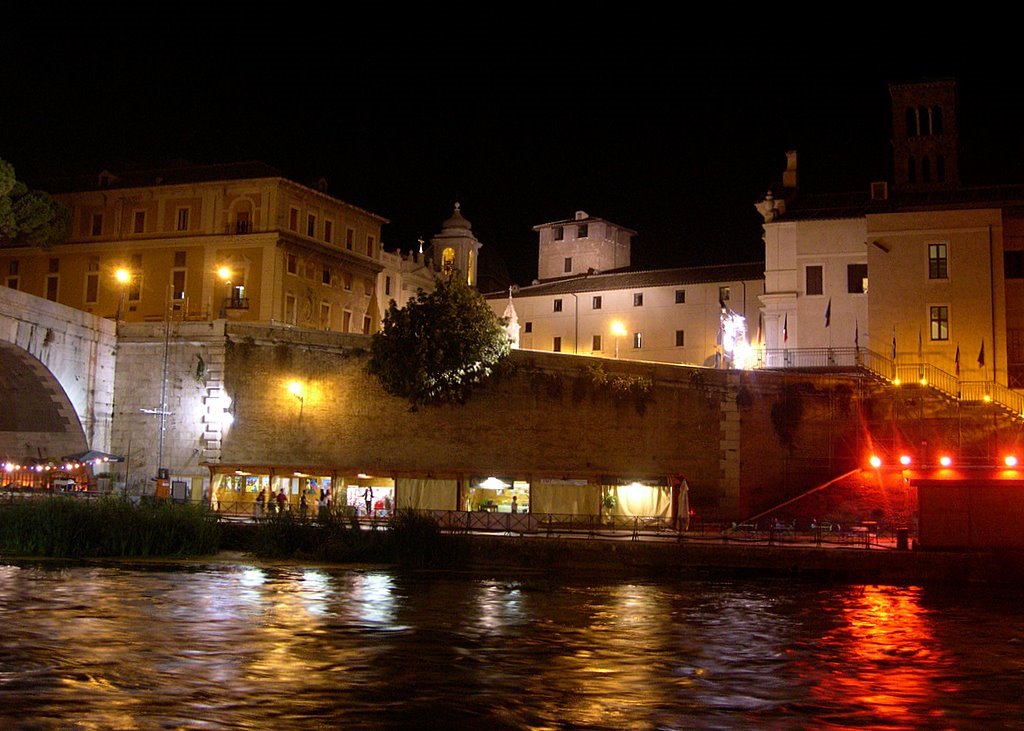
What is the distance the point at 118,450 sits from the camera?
152 ft

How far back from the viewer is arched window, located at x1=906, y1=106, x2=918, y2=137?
55188 mm

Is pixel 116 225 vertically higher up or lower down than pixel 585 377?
higher up

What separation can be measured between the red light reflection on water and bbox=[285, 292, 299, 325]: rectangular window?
125ft

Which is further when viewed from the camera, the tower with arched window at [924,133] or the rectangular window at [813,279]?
the tower with arched window at [924,133]

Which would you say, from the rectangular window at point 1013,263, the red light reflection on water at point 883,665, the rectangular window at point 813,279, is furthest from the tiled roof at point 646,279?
the red light reflection on water at point 883,665

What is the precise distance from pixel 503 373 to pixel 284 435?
8.61 m

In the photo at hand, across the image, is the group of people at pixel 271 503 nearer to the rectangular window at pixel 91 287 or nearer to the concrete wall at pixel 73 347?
the concrete wall at pixel 73 347

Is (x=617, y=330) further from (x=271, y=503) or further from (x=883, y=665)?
(x=883, y=665)

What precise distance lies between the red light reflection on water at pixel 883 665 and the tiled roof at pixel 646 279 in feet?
119

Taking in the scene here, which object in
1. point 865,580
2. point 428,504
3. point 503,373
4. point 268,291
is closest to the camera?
point 865,580

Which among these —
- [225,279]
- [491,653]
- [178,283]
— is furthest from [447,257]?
[491,653]

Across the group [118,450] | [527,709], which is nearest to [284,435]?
[118,450]

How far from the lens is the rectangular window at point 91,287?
6222 centimetres

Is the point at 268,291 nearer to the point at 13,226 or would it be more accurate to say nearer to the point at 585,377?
the point at 13,226
